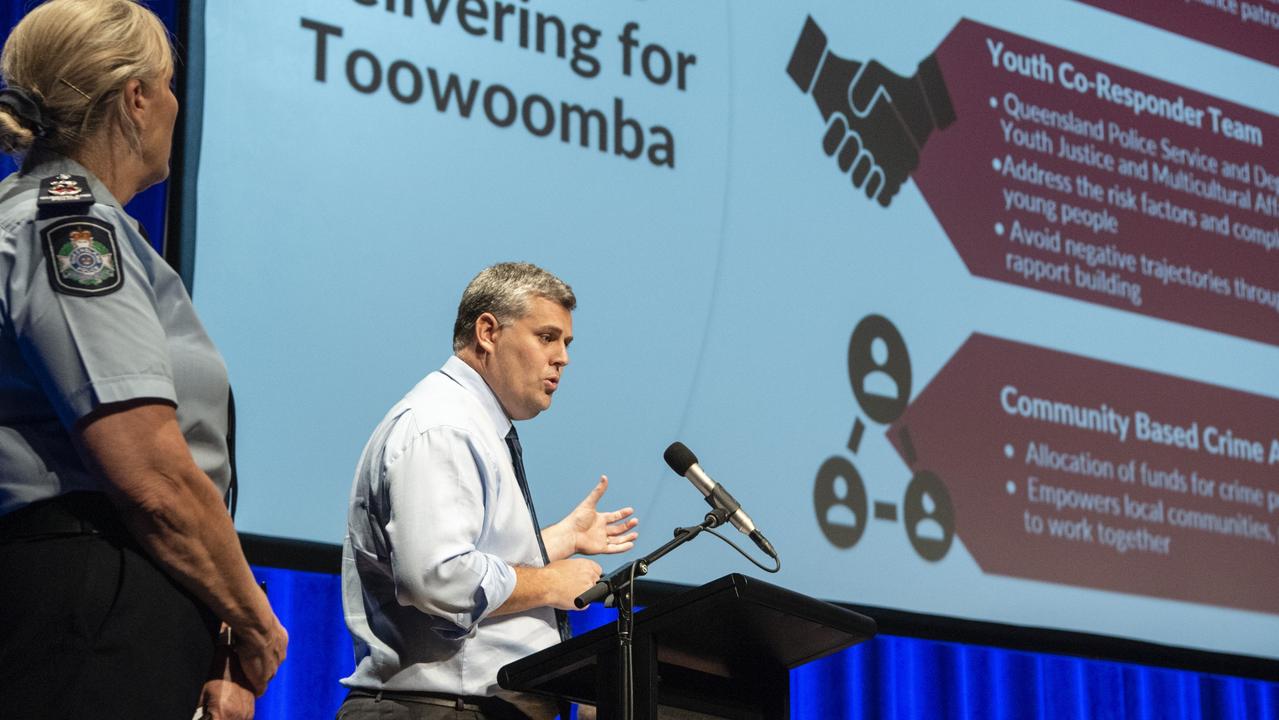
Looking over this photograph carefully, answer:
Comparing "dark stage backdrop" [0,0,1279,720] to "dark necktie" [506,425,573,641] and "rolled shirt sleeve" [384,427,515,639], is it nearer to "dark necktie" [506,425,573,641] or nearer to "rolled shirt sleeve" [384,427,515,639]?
"dark necktie" [506,425,573,641]

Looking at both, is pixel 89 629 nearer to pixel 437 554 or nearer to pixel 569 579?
pixel 437 554

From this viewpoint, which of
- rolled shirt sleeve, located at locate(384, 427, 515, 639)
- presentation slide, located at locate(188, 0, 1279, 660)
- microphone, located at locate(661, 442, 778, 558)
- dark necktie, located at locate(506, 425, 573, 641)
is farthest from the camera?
presentation slide, located at locate(188, 0, 1279, 660)

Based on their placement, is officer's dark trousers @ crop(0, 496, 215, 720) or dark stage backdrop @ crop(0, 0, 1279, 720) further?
dark stage backdrop @ crop(0, 0, 1279, 720)

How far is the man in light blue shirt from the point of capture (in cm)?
211

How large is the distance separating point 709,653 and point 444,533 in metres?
0.44

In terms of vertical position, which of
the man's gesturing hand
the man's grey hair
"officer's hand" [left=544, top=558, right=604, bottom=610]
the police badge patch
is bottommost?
"officer's hand" [left=544, top=558, right=604, bottom=610]

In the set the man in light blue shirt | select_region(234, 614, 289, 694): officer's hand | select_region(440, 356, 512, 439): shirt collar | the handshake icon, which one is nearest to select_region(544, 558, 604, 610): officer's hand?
the man in light blue shirt

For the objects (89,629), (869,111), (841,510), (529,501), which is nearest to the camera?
(89,629)

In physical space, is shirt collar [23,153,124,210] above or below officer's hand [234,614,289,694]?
above

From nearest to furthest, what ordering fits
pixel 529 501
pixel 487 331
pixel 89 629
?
pixel 89 629 < pixel 529 501 < pixel 487 331

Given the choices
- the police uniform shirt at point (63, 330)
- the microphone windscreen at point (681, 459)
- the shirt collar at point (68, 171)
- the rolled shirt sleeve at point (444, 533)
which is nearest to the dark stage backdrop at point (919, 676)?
Answer: the rolled shirt sleeve at point (444, 533)

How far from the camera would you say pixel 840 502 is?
3.65 m

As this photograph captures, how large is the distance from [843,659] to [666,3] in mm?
1890

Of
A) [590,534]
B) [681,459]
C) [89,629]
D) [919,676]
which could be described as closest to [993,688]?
[919,676]
